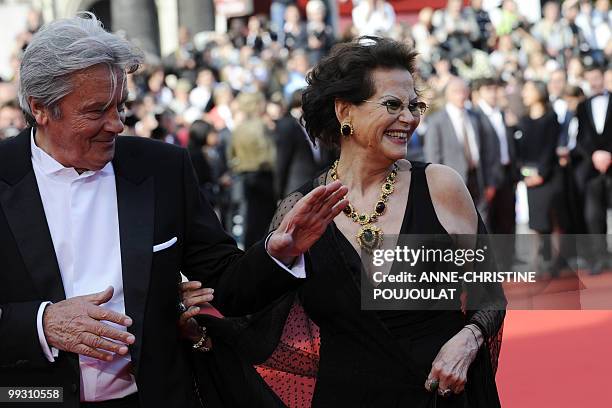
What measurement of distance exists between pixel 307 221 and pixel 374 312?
0.77m

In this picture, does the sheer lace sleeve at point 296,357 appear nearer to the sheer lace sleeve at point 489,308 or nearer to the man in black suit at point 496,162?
the sheer lace sleeve at point 489,308

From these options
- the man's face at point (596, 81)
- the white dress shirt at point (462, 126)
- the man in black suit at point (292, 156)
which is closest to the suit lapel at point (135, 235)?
the white dress shirt at point (462, 126)

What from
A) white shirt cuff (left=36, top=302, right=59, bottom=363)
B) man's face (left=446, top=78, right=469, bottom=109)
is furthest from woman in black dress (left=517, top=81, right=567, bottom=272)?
white shirt cuff (left=36, top=302, right=59, bottom=363)

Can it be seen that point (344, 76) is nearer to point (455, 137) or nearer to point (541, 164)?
point (455, 137)

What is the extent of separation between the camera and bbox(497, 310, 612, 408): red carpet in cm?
673

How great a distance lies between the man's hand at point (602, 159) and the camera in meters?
11.2

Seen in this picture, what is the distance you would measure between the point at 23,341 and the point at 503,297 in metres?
1.66

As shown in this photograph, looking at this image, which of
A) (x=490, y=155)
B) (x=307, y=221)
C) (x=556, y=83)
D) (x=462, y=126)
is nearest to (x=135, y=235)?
(x=307, y=221)

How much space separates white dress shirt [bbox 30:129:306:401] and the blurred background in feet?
1.53

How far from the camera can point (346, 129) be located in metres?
4.21

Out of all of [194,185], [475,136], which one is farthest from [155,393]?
[475,136]

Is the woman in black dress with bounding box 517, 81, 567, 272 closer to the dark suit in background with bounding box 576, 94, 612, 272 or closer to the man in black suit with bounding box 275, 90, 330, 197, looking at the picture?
the dark suit in background with bounding box 576, 94, 612, 272

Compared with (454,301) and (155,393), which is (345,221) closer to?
(454,301)

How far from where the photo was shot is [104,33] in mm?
3172
